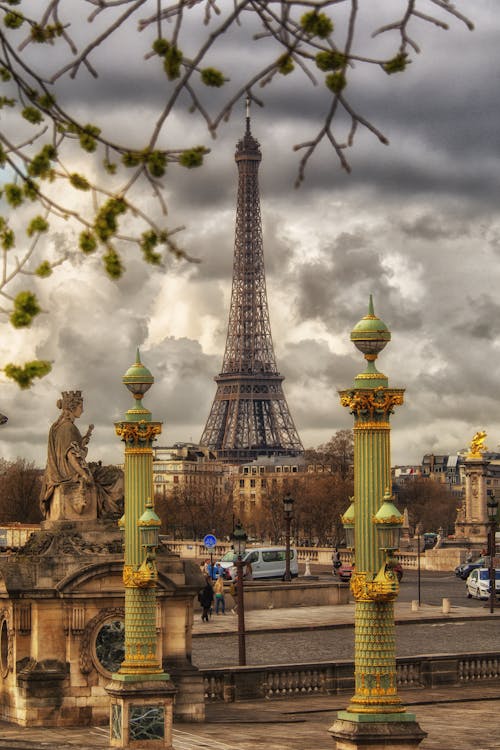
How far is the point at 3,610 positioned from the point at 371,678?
32.5 ft

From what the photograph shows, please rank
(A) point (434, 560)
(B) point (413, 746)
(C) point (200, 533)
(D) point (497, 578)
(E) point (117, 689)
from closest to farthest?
1. (B) point (413, 746)
2. (E) point (117, 689)
3. (D) point (497, 578)
4. (A) point (434, 560)
5. (C) point (200, 533)

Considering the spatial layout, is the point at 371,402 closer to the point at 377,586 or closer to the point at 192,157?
the point at 377,586

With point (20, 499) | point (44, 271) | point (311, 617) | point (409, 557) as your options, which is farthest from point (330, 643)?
point (20, 499)

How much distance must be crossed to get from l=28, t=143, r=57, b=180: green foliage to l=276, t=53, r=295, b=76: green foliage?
1596 millimetres

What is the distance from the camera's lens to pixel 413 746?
61.3 feet

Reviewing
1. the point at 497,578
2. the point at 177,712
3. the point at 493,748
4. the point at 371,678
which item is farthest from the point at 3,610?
the point at 497,578

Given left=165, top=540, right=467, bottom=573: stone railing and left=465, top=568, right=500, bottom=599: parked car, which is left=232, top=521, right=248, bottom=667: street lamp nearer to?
left=465, top=568, right=500, bottom=599: parked car

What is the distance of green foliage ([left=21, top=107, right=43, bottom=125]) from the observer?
37.4 ft

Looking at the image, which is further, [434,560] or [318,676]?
[434,560]

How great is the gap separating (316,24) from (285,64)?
321 millimetres

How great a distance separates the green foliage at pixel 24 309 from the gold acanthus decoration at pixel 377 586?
7973 millimetres

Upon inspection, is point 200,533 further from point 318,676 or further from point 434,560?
point 318,676

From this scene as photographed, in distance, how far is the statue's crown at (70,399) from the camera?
95.0ft

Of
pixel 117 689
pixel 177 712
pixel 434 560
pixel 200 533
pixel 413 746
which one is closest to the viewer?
pixel 413 746
